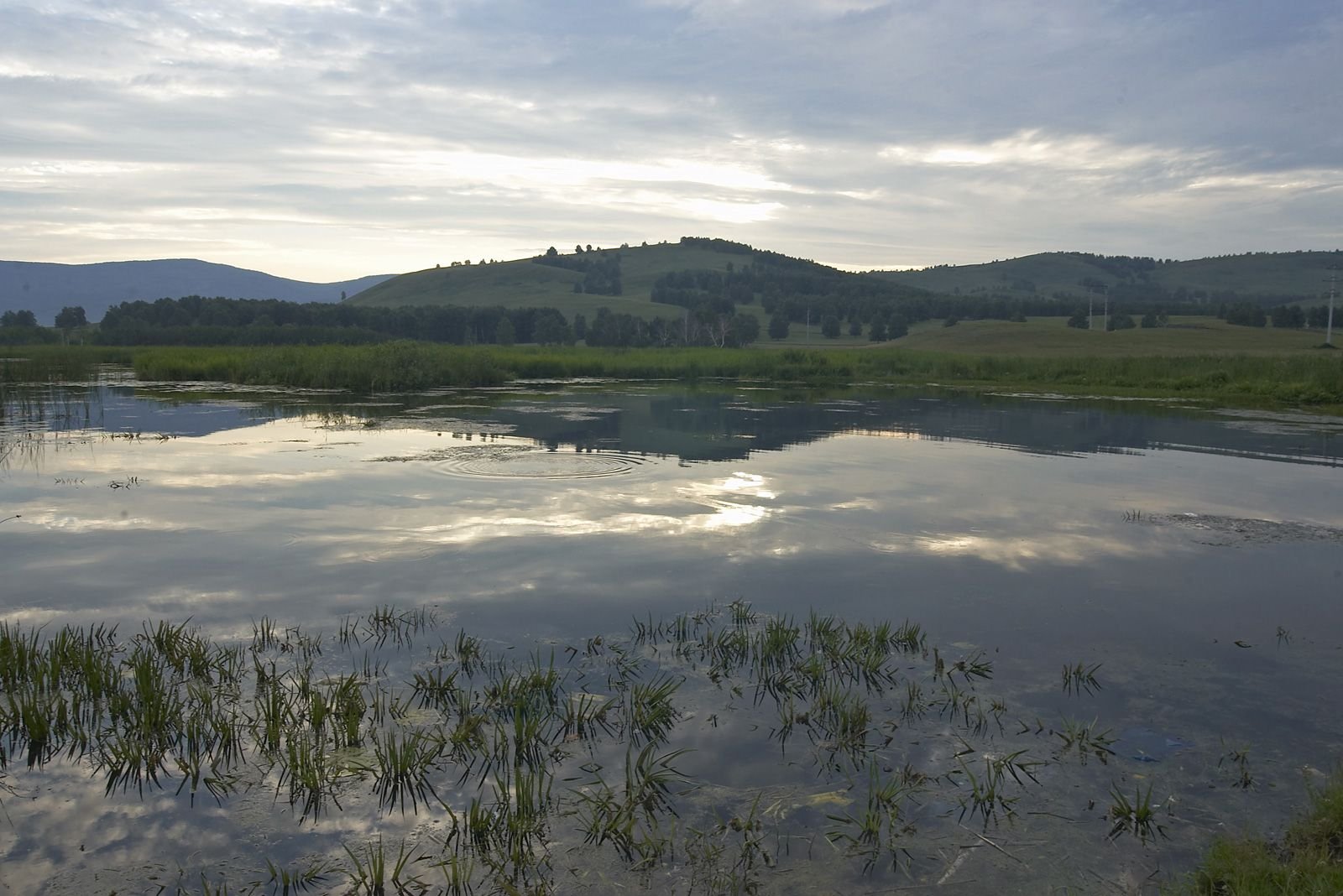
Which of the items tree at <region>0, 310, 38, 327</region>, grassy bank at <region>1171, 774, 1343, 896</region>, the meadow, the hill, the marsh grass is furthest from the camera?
the hill

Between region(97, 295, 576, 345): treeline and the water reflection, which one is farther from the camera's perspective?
region(97, 295, 576, 345): treeline

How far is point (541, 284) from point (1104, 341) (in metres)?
101

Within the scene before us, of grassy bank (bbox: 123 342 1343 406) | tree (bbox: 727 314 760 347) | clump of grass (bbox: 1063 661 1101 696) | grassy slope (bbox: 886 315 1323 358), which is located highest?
tree (bbox: 727 314 760 347)

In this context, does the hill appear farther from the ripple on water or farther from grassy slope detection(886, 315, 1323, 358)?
the ripple on water

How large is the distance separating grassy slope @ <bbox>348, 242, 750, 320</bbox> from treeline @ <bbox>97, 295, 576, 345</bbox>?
2011 centimetres

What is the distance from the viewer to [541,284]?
509ft

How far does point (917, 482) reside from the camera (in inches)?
648

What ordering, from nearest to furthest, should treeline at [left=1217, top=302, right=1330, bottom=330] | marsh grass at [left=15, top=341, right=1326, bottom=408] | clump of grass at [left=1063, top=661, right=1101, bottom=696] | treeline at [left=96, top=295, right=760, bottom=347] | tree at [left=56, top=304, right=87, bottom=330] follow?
clump of grass at [left=1063, top=661, right=1101, bottom=696] → marsh grass at [left=15, top=341, right=1326, bottom=408] → treeline at [left=96, top=295, right=760, bottom=347] → treeline at [left=1217, top=302, right=1330, bottom=330] → tree at [left=56, top=304, right=87, bottom=330]

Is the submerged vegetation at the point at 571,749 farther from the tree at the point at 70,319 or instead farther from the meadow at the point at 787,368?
the tree at the point at 70,319

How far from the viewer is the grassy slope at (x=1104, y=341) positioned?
6781 cm

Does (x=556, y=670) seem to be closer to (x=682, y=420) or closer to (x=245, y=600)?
(x=245, y=600)

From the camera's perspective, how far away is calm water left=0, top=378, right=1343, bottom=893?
4953 mm

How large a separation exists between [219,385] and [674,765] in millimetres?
39947

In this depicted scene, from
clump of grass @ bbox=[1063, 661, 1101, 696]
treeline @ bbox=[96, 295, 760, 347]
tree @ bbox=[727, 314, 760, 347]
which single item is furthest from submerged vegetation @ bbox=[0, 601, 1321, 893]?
tree @ bbox=[727, 314, 760, 347]
